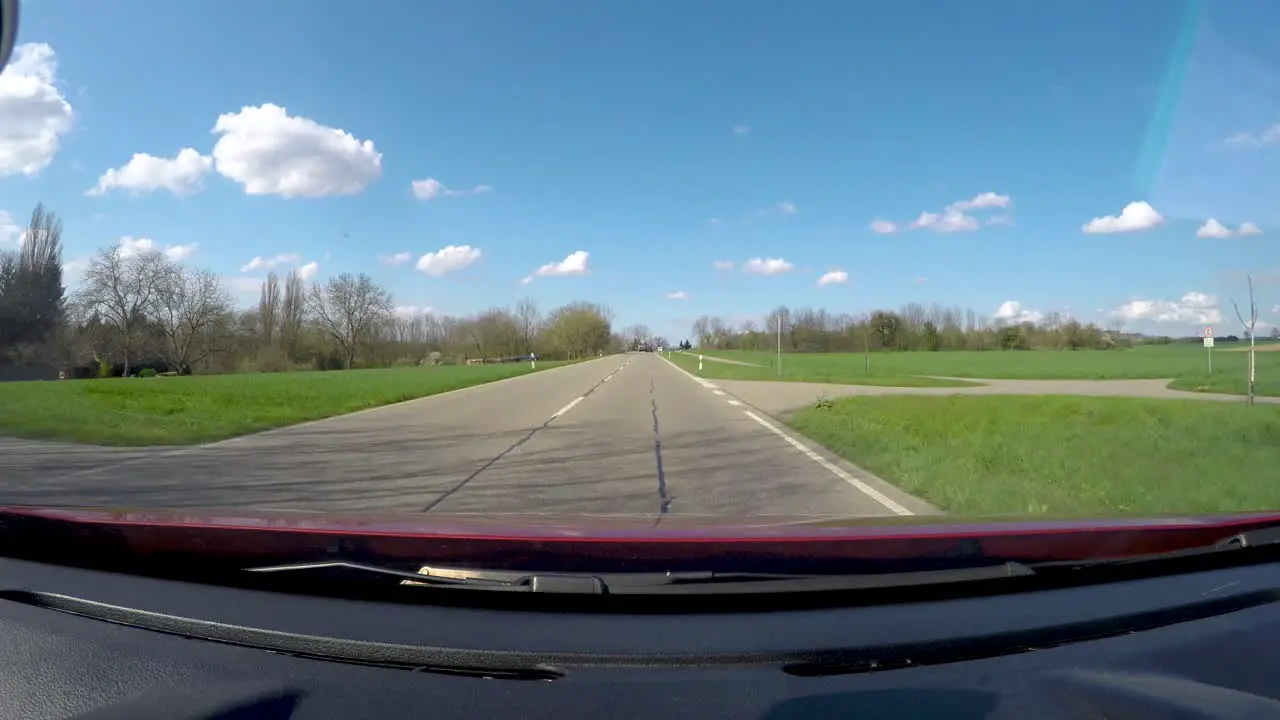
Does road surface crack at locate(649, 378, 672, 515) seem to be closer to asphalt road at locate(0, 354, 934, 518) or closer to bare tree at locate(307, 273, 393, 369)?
asphalt road at locate(0, 354, 934, 518)

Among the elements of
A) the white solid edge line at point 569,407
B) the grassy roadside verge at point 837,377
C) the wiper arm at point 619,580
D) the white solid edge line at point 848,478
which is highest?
the wiper arm at point 619,580

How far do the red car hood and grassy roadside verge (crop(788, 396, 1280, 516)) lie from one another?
2.87 ft

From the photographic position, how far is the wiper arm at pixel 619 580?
2.30 meters

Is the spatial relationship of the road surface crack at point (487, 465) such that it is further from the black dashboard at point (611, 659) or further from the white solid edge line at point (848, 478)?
the black dashboard at point (611, 659)

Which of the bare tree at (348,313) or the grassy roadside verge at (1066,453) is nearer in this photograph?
the grassy roadside verge at (1066,453)

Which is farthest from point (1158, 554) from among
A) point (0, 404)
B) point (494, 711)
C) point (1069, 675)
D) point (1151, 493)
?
point (0, 404)

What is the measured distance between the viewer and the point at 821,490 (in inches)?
327

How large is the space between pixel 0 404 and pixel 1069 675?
77.7 feet

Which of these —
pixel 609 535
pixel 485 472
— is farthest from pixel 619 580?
pixel 485 472

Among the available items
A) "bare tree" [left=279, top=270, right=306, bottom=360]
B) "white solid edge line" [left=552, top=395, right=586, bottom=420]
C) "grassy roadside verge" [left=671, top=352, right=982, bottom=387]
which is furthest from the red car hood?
"bare tree" [left=279, top=270, right=306, bottom=360]

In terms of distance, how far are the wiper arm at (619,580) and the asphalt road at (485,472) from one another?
326 centimetres

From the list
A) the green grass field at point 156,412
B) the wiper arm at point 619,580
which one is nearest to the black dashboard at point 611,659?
the wiper arm at point 619,580

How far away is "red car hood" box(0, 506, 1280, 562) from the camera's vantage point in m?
2.45

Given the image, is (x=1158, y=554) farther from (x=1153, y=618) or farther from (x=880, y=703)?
(x=880, y=703)
